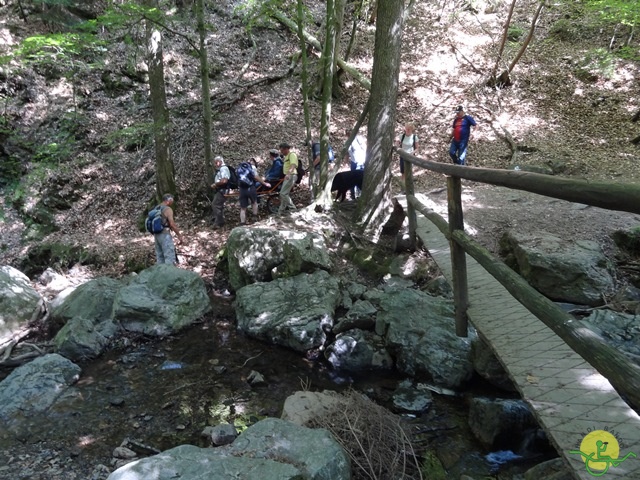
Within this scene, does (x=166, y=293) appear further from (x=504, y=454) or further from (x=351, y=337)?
(x=504, y=454)

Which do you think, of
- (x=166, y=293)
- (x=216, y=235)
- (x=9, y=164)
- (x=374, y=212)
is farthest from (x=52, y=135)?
(x=374, y=212)

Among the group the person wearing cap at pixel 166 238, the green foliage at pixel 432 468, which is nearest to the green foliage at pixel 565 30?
the person wearing cap at pixel 166 238

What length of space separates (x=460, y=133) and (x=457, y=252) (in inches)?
279

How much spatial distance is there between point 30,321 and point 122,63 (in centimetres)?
1039

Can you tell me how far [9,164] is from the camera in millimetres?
12297

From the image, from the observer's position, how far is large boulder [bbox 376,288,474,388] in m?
5.27

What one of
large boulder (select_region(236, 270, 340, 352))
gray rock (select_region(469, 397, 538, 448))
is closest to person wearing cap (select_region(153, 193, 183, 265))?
large boulder (select_region(236, 270, 340, 352))

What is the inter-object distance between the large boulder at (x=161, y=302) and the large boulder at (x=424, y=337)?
3.21 metres

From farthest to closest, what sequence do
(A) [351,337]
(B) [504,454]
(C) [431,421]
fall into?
(A) [351,337] < (C) [431,421] < (B) [504,454]

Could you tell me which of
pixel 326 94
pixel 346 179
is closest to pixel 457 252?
pixel 326 94

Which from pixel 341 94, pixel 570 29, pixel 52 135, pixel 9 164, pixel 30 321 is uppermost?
pixel 570 29

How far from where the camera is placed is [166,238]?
844 centimetres

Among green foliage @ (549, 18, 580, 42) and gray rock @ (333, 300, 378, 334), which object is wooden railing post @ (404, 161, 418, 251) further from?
green foliage @ (549, 18, 580, 42)

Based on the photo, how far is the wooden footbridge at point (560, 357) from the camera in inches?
76.3
